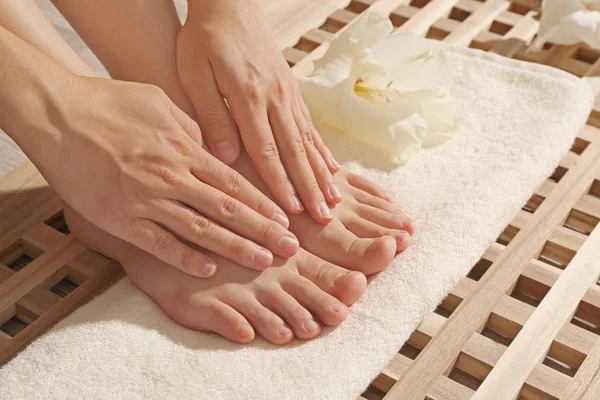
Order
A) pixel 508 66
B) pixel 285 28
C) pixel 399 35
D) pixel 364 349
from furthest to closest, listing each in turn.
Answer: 1. pixel 285 28
2. pixel 508 66
3. pixel 399 35
4. pixel 364 349

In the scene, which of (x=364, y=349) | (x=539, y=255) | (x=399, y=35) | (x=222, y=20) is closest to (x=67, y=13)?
(x=222, y=20)

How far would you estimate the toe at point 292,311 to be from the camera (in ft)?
3.49

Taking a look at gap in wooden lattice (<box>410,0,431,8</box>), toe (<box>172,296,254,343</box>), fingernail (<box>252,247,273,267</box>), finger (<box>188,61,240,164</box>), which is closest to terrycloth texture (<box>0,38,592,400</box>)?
toe (<box>172,296,254,343</box>)

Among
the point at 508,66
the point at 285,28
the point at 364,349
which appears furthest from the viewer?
the point at 285,28

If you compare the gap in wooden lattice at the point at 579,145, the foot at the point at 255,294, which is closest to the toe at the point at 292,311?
the foot at the point at 255,294

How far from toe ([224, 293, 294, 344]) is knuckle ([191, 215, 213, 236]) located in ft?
0.31

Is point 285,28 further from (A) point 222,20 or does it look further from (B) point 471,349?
(B) point 471,349

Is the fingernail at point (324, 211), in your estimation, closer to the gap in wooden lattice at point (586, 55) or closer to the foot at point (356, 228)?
the foot at point (356, 228)

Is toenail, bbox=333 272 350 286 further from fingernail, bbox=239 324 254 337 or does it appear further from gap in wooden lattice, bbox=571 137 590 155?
gap in wooden lattice, bbox=571 137 590 155

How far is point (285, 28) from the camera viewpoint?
1.76 m

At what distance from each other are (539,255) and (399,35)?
1.43ft

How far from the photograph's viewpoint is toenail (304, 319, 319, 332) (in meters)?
1.06

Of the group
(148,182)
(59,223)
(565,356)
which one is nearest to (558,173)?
(565,356)

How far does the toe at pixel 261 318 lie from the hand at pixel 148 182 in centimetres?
5
